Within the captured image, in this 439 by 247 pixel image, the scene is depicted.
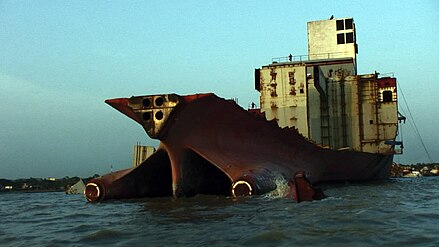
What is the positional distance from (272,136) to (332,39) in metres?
17.8

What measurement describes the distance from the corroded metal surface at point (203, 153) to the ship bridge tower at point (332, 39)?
16.0 metres

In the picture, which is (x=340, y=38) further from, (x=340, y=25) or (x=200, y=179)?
(x=200, y=179)

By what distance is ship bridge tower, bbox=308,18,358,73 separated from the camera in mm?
31781

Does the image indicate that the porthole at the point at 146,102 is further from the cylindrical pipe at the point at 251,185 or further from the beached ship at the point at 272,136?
the cylindrical pipe at the point at 251,185

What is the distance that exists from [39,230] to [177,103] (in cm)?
566

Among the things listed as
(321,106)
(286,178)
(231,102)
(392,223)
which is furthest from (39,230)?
(321,106)

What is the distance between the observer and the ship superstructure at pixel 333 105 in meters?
23.8

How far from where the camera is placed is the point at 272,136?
16.8m

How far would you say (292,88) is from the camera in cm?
2364

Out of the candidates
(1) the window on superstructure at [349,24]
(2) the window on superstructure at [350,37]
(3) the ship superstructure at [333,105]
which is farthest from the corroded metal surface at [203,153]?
(1) the window on superstructure at [349,24]

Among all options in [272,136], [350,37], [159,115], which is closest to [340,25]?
[350,37]

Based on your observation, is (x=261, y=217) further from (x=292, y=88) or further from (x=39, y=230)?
(x=292, y=88)

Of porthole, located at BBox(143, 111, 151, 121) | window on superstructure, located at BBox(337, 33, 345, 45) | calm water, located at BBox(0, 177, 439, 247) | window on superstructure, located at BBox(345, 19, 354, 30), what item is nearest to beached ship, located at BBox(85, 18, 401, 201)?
porthole, located at BBox(143, 111, 151, 121)

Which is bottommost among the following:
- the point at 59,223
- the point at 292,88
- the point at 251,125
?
the point at 59,223
